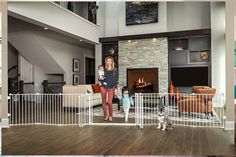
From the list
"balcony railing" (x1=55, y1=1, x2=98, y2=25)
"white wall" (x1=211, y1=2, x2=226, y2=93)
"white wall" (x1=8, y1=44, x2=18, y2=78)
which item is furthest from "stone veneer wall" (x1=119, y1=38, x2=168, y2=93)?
"white wall" (x1=8, y1=44, x2=18, y2=78)

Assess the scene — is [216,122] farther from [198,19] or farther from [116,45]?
[116,45]

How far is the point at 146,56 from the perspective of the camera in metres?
8.66

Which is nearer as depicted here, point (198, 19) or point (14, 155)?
point (14, 155)

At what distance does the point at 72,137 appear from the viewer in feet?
11.8

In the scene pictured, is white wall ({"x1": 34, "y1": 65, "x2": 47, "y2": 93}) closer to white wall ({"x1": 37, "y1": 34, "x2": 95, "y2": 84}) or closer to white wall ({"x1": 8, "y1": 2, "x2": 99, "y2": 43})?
white wall ({"x1": 37, "y1": 34, "x2": 95, "y2": 84})

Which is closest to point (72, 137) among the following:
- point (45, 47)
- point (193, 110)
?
point (193, 110)

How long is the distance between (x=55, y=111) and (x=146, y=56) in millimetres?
4086

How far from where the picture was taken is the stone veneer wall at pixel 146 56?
8.39 metres

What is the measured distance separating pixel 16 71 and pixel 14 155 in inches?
273

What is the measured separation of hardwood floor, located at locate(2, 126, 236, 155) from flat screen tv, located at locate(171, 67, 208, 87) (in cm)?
431

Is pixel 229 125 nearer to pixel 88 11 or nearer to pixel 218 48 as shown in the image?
pixel 218 48

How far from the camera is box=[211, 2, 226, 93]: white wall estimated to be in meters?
7.47

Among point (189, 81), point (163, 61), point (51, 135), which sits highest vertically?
point (163, 61)

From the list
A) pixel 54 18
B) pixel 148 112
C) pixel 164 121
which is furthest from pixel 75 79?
pixel 164 121
